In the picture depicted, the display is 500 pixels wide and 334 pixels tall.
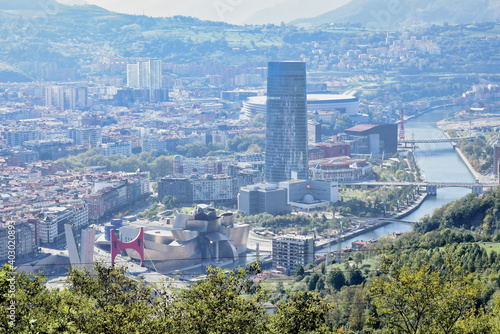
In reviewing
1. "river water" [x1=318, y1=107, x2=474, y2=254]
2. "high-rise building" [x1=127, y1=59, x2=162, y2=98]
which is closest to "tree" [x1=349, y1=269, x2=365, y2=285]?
"river water" [x1=318, y1=107, x2=474, y2=254]

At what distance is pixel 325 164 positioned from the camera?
18094 millimetres

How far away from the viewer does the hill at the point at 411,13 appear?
44594 mm

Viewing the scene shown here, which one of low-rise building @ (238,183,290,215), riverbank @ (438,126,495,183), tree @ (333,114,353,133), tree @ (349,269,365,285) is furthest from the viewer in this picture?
tree @ (333,114,353,133)

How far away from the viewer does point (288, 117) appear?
1633cm

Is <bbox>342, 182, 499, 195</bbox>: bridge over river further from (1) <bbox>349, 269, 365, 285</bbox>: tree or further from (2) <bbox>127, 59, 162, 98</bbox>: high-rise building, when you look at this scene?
(2) <bbox>127, 59, 162, 98</bbox>: high-rise building

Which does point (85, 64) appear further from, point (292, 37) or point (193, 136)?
point (193, 136)

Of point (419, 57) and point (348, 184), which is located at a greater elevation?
point (419, 57)

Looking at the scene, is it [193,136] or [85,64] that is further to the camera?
[85,64]

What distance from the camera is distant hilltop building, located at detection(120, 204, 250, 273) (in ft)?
33.6

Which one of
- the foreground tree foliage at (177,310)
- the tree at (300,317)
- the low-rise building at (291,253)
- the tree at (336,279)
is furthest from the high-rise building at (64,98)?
the tree at (300,317)

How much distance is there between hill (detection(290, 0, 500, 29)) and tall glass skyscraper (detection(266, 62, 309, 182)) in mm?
28513

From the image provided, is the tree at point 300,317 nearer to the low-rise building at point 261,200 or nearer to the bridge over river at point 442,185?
the low-rise building at point 261,200

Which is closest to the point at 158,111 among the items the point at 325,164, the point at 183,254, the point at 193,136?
the point at 193,136

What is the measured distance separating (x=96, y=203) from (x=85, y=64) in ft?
81.5
